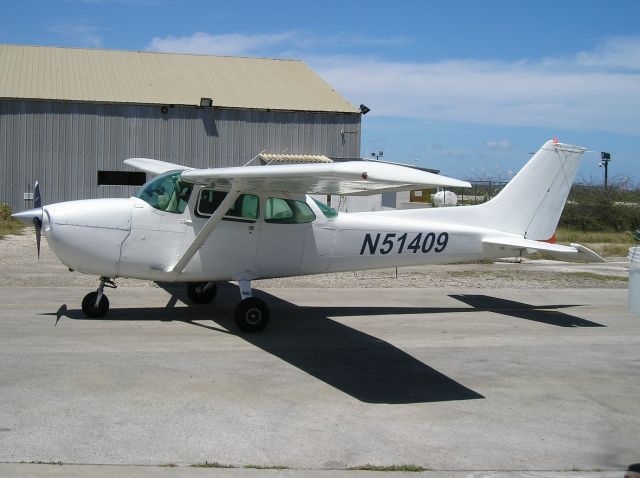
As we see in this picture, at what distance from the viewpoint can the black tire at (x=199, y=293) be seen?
11.7 meters

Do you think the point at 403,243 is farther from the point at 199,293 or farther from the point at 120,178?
the point at 120,178

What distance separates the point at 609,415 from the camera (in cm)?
670

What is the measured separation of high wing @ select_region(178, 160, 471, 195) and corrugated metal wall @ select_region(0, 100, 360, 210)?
2204cm

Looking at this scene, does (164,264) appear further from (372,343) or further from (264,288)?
(264,288)

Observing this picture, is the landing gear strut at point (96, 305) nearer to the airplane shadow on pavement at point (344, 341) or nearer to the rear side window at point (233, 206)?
the airplane shadow on pavement at point (344, 341)

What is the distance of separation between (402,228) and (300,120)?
2205 cm

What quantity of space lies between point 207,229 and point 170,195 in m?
0.86

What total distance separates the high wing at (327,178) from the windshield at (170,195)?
0.82 ft

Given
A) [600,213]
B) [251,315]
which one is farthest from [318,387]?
[600,213]

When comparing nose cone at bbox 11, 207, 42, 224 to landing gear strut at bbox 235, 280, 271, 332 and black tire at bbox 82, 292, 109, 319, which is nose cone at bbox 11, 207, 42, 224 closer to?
black tire at bbox 82, 292, 109, 319

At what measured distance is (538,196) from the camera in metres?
12.1

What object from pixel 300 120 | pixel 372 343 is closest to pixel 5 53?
pixel 300 120

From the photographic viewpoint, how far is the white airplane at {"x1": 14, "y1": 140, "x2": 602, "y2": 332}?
9.64 m

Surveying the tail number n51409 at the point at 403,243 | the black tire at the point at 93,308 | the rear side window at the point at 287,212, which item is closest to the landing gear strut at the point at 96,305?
the black tire at the point at 93,308
